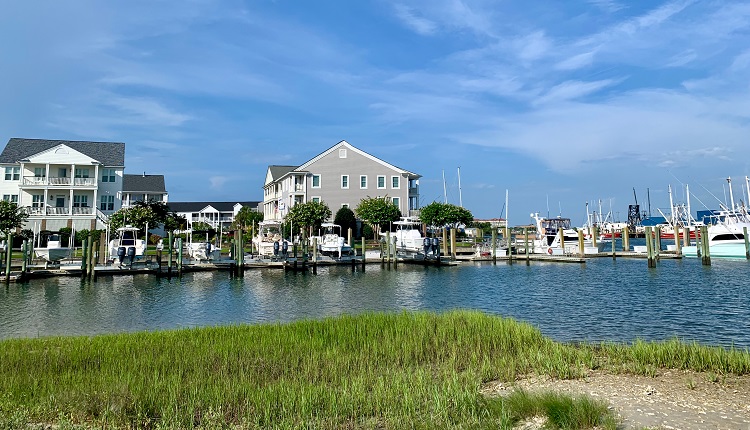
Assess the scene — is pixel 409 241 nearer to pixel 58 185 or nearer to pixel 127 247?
pixel 127 247

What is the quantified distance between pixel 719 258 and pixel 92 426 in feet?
182

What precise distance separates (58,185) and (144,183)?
1119 inches

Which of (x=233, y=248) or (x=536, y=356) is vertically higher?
(x=233, y=248)

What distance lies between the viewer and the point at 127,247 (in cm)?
3738

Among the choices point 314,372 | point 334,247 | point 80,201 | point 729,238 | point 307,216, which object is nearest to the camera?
point 314,372

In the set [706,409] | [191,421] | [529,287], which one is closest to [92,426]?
[191,421]

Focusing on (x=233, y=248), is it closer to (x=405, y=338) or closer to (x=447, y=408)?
(x=405, y=338)

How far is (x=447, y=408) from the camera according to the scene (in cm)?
793

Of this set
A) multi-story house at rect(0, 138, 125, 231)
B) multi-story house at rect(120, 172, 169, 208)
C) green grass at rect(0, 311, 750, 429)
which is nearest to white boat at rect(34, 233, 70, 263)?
multi-story house at rect(0, 138, 125, 231)

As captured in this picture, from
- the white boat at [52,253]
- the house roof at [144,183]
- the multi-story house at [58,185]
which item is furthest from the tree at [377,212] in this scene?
the house roof at [144,183]

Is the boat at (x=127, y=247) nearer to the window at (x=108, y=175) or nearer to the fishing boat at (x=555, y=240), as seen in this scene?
the window at (x=108, y=175)

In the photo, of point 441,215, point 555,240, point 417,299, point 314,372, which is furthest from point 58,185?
point 314,372

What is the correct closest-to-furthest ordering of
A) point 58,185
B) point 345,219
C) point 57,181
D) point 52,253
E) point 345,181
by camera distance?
point 52,253
point 58,185
point 57,181
point 345,219
point 345,181

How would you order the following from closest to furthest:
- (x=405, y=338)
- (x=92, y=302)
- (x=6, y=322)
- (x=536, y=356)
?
1. (x=536, y=356)
2. (x=405, y=338)
3. (x=6, y=322)
4. (x=92, y=302)
